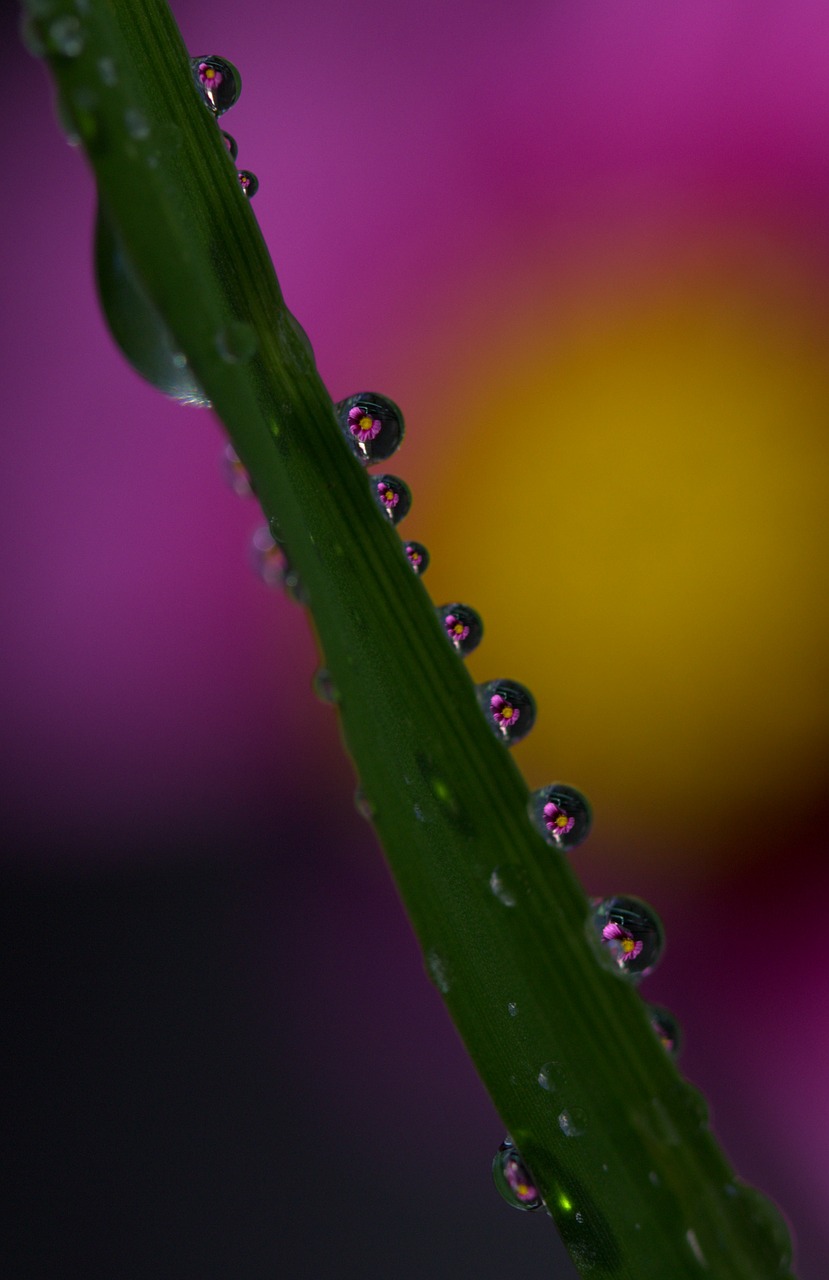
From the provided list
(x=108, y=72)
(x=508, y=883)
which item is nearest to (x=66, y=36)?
(x=108, y=72)

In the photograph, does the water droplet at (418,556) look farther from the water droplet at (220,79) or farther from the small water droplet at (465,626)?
the water droplet at (220,79)

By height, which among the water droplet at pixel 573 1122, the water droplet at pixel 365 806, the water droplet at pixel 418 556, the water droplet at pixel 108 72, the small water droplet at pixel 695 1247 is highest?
the water droplet at pixel 108 72

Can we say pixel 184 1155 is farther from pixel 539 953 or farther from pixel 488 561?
pixel 539 953

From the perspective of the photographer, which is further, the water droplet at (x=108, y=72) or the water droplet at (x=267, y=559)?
the water droplet at (x=267, y=559)

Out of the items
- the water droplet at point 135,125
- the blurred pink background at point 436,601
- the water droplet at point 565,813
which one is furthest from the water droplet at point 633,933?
the blurred pink background at point 436,601

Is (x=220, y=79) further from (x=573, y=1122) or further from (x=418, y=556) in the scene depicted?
(x=573, y=1122)

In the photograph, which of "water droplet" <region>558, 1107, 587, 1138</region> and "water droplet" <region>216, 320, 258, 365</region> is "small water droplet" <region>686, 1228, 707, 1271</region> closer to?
"water droplet" <region>558, 1107, 587, 1138</region>

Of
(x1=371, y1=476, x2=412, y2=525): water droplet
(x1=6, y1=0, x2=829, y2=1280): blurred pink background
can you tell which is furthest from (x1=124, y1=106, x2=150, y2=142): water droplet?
(x1=6, y1=0, x2=829, y2=1280): blurred pink background
